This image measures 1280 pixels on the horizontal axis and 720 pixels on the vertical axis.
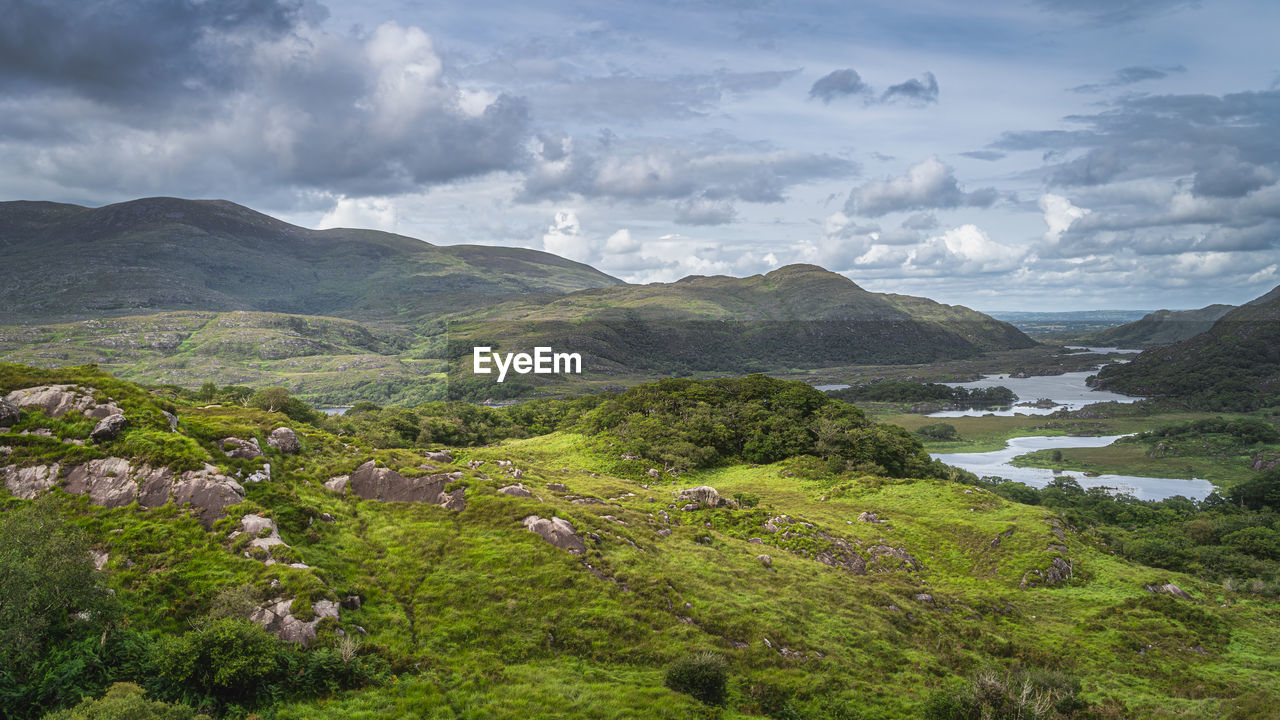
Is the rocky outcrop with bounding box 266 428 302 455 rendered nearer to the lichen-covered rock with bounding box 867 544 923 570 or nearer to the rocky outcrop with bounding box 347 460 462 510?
the rocky outcrop with bounding box 347 460 462 510

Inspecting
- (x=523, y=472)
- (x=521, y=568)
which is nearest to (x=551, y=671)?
(x=521, y=568)

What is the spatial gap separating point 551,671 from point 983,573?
30985 millimetres

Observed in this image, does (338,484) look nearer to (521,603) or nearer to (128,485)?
(128,485)

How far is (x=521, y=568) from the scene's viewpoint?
79.6ft

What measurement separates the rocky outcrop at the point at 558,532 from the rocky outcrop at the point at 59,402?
18.3 meters

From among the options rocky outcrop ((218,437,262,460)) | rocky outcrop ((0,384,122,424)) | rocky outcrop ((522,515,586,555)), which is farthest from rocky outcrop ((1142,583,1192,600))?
rocky outcrop ((0,384,122,424))

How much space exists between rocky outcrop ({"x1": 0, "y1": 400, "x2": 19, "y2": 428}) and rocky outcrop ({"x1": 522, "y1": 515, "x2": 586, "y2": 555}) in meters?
21.0

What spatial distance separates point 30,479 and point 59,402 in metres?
4.55

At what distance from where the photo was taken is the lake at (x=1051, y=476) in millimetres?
119688

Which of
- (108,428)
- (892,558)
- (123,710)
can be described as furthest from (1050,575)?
(108,428)

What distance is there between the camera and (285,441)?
1289 inches

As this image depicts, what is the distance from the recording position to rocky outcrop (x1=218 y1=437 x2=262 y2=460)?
2755cm

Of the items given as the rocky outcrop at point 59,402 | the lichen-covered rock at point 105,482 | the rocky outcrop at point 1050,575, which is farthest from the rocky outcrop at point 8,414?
the rocky outcrop at point 1050,575

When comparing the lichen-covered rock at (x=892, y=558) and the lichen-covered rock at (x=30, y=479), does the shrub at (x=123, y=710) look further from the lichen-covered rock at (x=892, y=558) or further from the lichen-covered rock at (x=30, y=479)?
the lichen-covered rock at (x=892, y=558)
